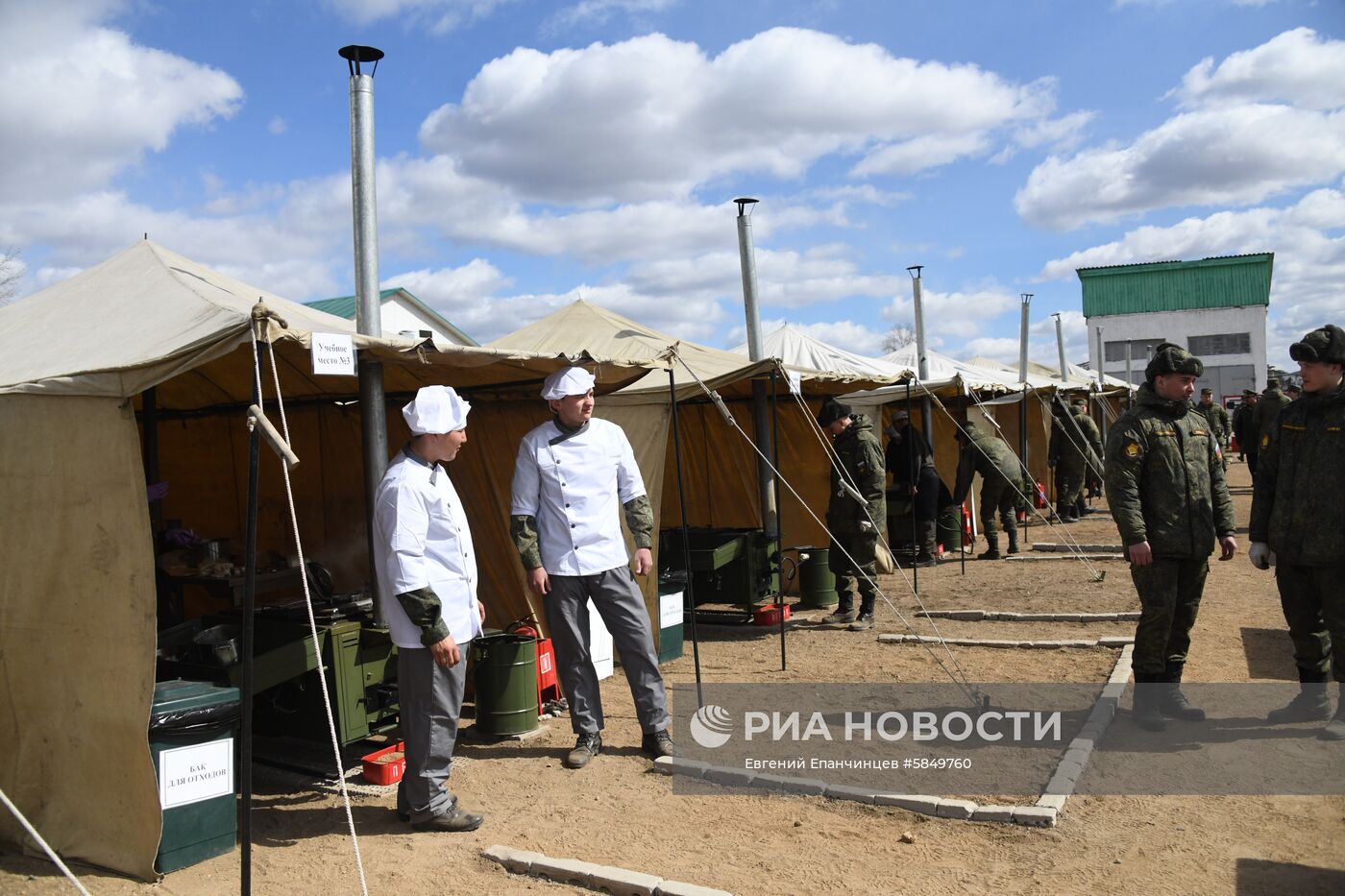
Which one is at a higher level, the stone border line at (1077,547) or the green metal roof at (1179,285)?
the green metal roof at (1179,285)

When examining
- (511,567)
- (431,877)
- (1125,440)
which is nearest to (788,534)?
(511,567)

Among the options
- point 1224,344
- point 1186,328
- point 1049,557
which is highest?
point 1186,328

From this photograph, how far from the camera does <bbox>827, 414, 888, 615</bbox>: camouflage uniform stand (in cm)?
809

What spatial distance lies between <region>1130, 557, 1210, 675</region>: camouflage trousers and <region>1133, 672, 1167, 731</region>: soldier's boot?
1.4 inches

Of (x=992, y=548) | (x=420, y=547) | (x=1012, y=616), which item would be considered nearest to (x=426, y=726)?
(x=420, y=547)

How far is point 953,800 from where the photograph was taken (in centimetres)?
402

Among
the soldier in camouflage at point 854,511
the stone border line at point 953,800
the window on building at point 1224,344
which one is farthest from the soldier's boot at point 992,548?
the window on building at point 1224,344

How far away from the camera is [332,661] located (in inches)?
184

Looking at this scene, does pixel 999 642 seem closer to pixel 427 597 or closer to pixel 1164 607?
pixel 1164 607

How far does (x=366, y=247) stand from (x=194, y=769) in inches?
98.0

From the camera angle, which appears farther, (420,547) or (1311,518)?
(1311,518)

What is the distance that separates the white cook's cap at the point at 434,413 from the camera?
13.1ft

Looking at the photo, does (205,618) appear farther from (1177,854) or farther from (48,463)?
(1177,854)

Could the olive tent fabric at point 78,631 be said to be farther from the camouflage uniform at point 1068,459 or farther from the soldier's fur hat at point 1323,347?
the camouflage uniform at point 1068,459
